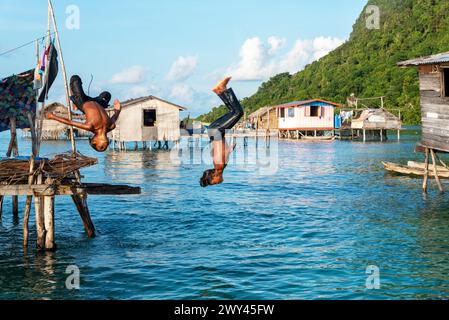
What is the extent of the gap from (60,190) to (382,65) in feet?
383

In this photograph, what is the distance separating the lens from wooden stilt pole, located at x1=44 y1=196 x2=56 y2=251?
1504 centimetres

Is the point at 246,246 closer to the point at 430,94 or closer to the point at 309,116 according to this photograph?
the point at 430,94

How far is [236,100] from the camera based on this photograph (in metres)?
8.17

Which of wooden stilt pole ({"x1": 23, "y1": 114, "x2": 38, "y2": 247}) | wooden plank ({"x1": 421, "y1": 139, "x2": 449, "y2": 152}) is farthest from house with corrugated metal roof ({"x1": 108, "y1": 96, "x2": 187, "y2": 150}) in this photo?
wooden stilt pole ({"x1": 23, "y1": 114, "x2": 38, "y2": 247})

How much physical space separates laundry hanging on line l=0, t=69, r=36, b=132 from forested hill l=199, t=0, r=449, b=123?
10219 centimetres

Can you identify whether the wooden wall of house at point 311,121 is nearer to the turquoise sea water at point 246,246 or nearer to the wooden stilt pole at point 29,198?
the turquoise sea water at point 246,246

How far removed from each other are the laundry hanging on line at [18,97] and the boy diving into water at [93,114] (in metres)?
7.51

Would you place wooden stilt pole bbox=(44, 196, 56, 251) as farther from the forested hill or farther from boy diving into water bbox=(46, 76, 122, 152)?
the forested hill

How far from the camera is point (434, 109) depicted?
24.9 metres

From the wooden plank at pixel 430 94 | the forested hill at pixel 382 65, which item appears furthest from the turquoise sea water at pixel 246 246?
the forested hill at pixel 382 65

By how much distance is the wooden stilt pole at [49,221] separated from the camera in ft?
49.3

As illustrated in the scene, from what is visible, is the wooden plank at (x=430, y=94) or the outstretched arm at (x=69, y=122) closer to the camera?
the outstretched arm at (x=69, y=122)

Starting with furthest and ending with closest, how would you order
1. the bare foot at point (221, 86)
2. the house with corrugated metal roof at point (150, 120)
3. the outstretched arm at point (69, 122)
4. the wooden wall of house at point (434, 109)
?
the house with corrugated metal roof at point (150, 120)
the wooden wall of house at point (434, 109)
the outstretched arm at point (69, 122)
the bare foot at point (221, 86)
